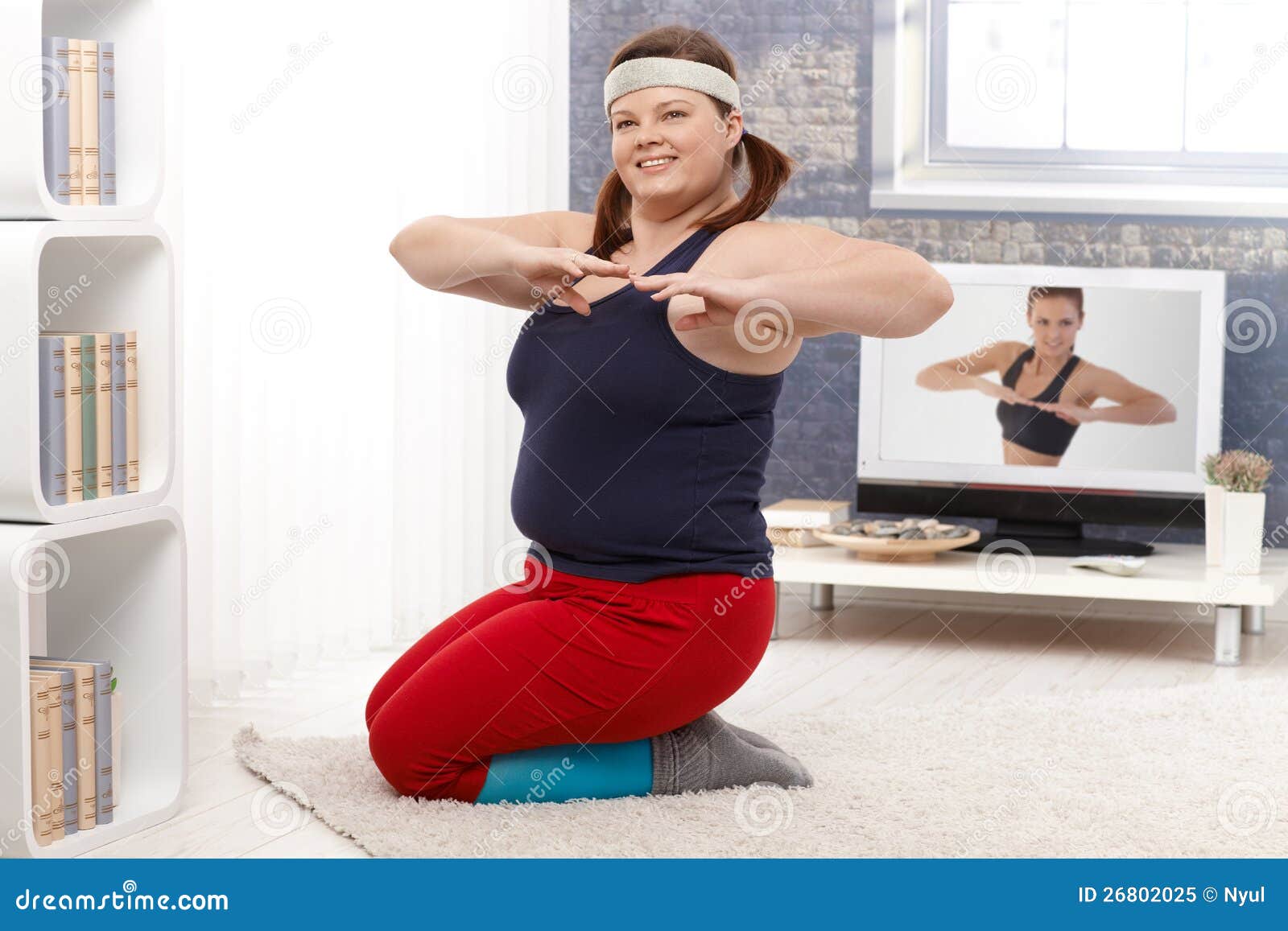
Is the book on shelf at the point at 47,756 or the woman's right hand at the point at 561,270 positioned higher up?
the woman's right hand at the point at 561,270

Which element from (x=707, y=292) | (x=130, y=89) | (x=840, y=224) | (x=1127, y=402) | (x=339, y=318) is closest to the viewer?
(x=707, y=292)

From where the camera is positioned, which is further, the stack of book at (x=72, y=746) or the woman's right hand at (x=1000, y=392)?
the woman's right hand at (x=1000, y=392)

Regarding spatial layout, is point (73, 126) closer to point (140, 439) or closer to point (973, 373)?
point (140, 439)

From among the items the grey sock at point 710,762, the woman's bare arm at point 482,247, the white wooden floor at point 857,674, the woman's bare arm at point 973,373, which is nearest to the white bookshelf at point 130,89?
the woman's bare arm at point 482,247

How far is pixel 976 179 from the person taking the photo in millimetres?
4477

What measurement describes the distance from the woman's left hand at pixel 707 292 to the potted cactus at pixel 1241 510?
2.17 m

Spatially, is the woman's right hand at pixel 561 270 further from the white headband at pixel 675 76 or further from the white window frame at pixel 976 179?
the white window frame at pixel 976 179

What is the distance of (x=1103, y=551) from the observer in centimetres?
404

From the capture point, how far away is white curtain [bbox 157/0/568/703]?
3.19 m

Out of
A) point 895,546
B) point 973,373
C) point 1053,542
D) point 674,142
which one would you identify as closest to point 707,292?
point 674,142

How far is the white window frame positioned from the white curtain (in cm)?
97

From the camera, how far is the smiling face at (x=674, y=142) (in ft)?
7.56

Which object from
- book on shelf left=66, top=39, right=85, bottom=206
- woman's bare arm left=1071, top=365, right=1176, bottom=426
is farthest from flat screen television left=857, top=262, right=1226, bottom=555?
book on shelf left=66, top=39, right=85, bottom=206

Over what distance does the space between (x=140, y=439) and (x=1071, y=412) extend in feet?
8.40
